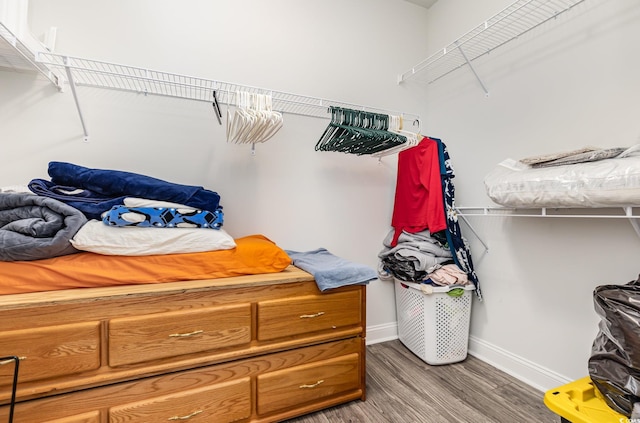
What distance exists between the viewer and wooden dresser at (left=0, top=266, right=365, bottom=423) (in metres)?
1.05

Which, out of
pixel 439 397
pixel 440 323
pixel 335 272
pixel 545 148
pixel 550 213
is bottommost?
pixel 439 397

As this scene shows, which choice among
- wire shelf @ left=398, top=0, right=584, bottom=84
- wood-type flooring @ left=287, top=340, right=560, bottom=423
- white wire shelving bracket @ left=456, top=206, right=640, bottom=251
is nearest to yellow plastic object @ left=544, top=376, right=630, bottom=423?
wood-type flooring @ left=287, top=340, right=560, bottom=423

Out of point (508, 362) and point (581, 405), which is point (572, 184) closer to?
point (581, 405)

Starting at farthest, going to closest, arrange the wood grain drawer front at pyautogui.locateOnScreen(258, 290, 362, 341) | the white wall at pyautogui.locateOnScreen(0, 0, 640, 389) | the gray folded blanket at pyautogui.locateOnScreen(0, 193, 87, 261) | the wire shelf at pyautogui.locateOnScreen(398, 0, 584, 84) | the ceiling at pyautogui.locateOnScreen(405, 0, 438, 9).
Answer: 1. the ceiling at pyautogui.locateOnScreen(405, 0, 438, 9)
2. the wire shelf at pyautogui.locateOnScreen(398, 0, 584, 84)
3. the white wall at pyautogui.locateOnScreen(0, 0, 640, 389)
4. the wood grain drawer front at pyautogui.locateOnScreen(258, 290, 362, 341)
5. the gray folded blanket at pyautogui.locateOnScreen(0, 193, 87, 261)

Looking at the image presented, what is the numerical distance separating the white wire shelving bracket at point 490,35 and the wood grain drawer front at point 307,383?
6.38ft

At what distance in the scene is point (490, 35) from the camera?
1.90 metres

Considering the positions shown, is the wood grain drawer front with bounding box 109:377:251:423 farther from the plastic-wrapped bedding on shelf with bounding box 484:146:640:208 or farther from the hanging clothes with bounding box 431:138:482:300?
the plastic-wrapped bedding on shelf with bounding box 484:146:640:208

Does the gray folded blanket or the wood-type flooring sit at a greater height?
the gray folded blanket

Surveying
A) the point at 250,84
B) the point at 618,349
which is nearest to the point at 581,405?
the point at 618,349

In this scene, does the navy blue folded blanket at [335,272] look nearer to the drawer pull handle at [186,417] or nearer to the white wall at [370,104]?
the white wall at [370,104]

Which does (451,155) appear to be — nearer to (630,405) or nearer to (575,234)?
(575,234)

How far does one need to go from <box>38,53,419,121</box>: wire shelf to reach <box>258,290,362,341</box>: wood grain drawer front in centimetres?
111

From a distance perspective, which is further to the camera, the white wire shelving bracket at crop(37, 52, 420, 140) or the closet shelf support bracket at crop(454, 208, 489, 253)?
the closet shelf support bracket at crop(454, 208, 489, 253)

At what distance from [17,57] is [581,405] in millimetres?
2703
